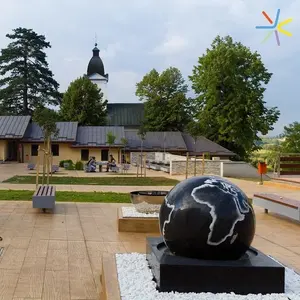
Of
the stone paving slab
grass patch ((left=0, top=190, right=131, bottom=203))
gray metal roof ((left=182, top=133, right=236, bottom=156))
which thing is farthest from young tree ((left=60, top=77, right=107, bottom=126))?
the stone paving slab

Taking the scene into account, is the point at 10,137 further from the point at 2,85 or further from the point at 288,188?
the point at 288,188

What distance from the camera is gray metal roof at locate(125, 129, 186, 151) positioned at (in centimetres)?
4803

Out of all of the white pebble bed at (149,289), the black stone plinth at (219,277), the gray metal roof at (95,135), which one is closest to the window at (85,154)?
the gray metal roof at (95,135)

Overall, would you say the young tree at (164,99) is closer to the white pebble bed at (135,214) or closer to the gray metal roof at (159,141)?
the gray metal roof at (159,141)

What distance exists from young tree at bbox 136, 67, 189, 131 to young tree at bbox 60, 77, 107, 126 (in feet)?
19.2

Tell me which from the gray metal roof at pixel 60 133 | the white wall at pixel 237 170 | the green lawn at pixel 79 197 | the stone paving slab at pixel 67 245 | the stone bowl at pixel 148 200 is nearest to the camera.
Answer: the stone paving slab at pixel 67 245

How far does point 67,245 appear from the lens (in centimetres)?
724

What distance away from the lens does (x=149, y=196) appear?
8391 mm

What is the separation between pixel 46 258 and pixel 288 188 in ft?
47.4

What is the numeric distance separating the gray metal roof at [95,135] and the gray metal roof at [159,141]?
168 centimetres

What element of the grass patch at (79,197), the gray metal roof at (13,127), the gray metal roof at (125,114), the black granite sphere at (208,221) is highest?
the gray metal roof at (125,114)

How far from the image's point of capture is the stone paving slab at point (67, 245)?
Answer: 16.7 feet

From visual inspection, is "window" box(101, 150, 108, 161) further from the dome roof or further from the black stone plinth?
A: the black stone plinth

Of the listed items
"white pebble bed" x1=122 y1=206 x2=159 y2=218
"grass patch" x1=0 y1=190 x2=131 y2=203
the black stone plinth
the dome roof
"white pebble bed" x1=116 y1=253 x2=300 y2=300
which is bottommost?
"grass patch" x1=0 y1=190 x2=131 y2=203
